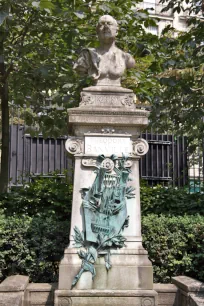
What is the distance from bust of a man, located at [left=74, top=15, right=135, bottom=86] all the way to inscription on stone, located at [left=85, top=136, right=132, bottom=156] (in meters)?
0.91

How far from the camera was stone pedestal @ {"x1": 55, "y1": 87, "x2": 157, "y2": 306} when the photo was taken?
635 centimetres

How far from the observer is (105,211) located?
6758 mm

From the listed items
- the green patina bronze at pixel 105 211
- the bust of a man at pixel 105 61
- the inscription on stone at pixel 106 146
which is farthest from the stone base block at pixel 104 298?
the bust of a man at pixel 105 61

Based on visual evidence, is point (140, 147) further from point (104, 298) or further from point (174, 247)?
point (104, 298)

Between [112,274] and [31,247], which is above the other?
[31,247]

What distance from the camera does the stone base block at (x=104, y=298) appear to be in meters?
6.29

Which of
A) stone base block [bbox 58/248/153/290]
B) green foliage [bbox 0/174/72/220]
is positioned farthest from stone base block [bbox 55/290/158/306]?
green foliage [bbox 0/174/72/220]

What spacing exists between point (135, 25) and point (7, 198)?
16.5ft

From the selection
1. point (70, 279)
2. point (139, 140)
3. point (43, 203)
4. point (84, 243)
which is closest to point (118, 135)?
point (139, 140)

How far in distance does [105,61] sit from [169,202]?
13.5ft

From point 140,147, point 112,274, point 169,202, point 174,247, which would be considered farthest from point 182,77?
point 112,274

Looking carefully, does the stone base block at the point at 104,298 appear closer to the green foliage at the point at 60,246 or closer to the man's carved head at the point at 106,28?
the green foliage at the point at 60,246

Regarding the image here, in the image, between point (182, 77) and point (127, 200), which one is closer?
point (127, 200)

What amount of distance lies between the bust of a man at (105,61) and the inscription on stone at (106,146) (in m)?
0.91
